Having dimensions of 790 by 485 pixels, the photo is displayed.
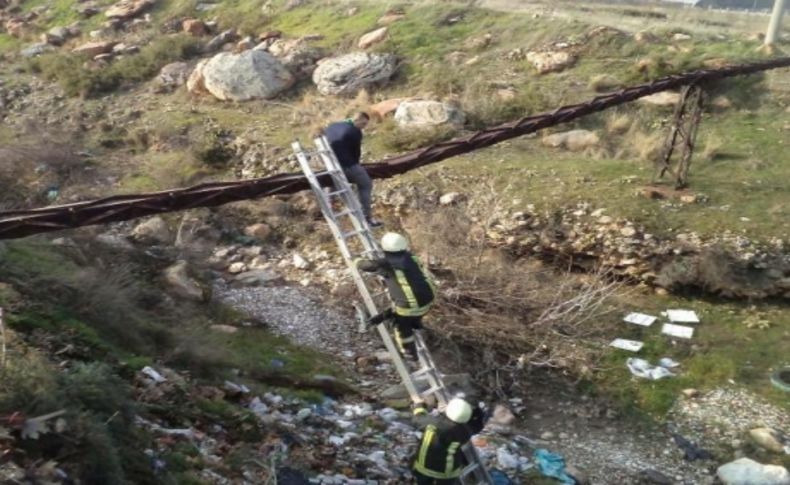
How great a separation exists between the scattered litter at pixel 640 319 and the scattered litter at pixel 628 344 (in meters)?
0.39

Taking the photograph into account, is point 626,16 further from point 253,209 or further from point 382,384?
point 382,384

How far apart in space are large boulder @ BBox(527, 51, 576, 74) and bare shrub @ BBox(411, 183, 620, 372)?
22.5 ft

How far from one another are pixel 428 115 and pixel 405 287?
8160 mm

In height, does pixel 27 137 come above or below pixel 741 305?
above

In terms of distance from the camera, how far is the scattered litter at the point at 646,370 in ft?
25.1

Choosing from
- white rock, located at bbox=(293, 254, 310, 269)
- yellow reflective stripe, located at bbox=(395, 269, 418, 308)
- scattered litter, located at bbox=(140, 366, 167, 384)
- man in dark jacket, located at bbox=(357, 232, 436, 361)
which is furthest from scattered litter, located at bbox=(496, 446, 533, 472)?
white rock, located at bbox=(293, 254, 310, 269)

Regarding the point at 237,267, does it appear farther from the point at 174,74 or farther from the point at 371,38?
the point at 174,74

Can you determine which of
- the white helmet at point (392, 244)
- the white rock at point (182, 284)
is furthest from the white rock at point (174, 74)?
the white helmet at point (392, 244)

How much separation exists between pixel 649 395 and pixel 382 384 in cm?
301

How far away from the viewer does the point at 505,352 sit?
800cm

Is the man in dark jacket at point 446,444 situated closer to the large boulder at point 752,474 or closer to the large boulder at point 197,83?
the large boulder at point 752,474

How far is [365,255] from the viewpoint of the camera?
5.23 meters

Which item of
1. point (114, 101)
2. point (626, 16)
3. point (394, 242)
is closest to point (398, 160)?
point (394, 242)

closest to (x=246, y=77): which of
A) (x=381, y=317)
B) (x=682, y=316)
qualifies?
(x=682, y=316)
